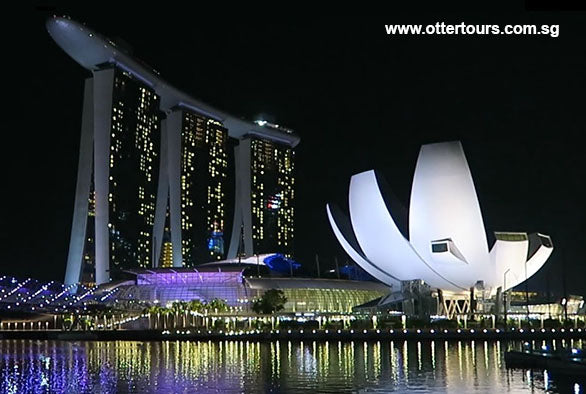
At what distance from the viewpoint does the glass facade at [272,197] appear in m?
→ 120

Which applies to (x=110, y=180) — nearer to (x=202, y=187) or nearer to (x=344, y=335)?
(x=202, y=187)

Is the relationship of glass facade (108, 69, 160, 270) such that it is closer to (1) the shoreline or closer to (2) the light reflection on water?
(1) the shoreline

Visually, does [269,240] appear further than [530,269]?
Yes

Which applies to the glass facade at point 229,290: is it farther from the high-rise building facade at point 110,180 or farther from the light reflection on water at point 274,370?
the light reflection on water at point 274,370

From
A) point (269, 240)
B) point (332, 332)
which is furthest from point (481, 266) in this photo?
point (269, 240)

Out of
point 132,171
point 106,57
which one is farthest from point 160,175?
point 106,57

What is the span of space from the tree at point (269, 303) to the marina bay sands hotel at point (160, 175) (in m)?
17.9

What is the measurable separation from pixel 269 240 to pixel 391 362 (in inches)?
3607

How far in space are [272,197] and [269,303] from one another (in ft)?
188

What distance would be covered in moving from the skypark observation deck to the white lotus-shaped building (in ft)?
108

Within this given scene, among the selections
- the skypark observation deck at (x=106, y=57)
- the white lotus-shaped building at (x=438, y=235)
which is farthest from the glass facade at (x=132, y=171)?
the white lotus-shaped building at (x=438, y=235)

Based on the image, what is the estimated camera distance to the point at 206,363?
103ft

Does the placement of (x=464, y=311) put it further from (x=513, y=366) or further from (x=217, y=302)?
(x=513, y=366)

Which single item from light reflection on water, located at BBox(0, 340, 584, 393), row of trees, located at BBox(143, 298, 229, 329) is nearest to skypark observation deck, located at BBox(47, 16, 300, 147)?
row of trees, located at BBox(143, 298, 229, 329)
